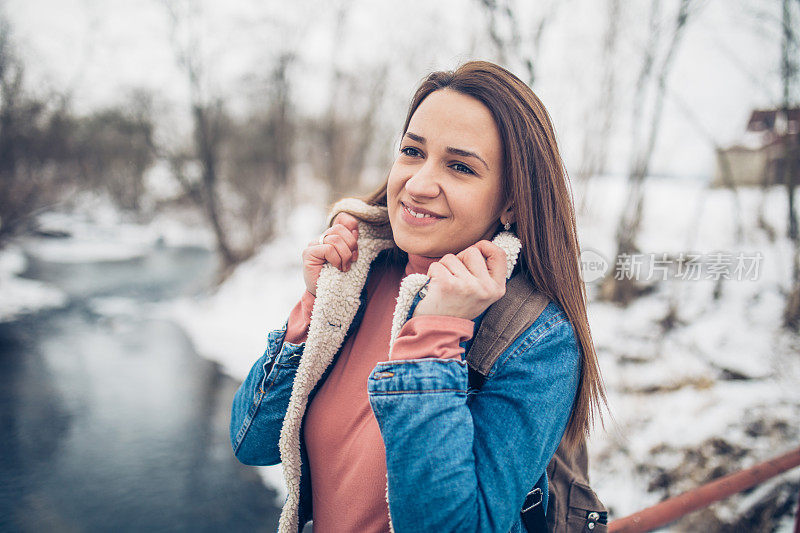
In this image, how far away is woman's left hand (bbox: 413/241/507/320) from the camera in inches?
34.7

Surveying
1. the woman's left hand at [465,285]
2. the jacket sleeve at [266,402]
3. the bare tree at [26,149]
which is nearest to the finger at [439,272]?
the woman's left hand at [465,285]

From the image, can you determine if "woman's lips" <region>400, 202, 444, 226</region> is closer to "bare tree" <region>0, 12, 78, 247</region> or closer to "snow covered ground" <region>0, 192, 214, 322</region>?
"snow covered ground" <region>0, 192, 214, 322</region>

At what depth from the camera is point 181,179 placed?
1221 centimetres

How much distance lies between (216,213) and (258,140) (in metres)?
4.27

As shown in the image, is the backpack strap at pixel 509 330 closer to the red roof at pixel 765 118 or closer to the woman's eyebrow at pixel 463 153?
the woman's eyebrow at pixel 463 153

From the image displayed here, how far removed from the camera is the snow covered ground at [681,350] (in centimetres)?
420

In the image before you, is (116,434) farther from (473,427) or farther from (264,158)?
(264,158)

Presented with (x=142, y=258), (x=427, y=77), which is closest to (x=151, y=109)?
(x=142, y=258)

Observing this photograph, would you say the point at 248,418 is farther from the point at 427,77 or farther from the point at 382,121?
the point at 382,121

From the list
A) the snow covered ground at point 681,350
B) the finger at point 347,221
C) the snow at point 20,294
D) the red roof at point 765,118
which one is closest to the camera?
the finger at point 347,221

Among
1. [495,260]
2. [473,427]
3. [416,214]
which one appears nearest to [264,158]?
[416,214]

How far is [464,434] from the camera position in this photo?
84 cm

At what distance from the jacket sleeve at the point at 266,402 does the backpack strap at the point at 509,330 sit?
478 millimetres

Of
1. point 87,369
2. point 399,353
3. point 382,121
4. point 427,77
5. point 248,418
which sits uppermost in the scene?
point 382,121
